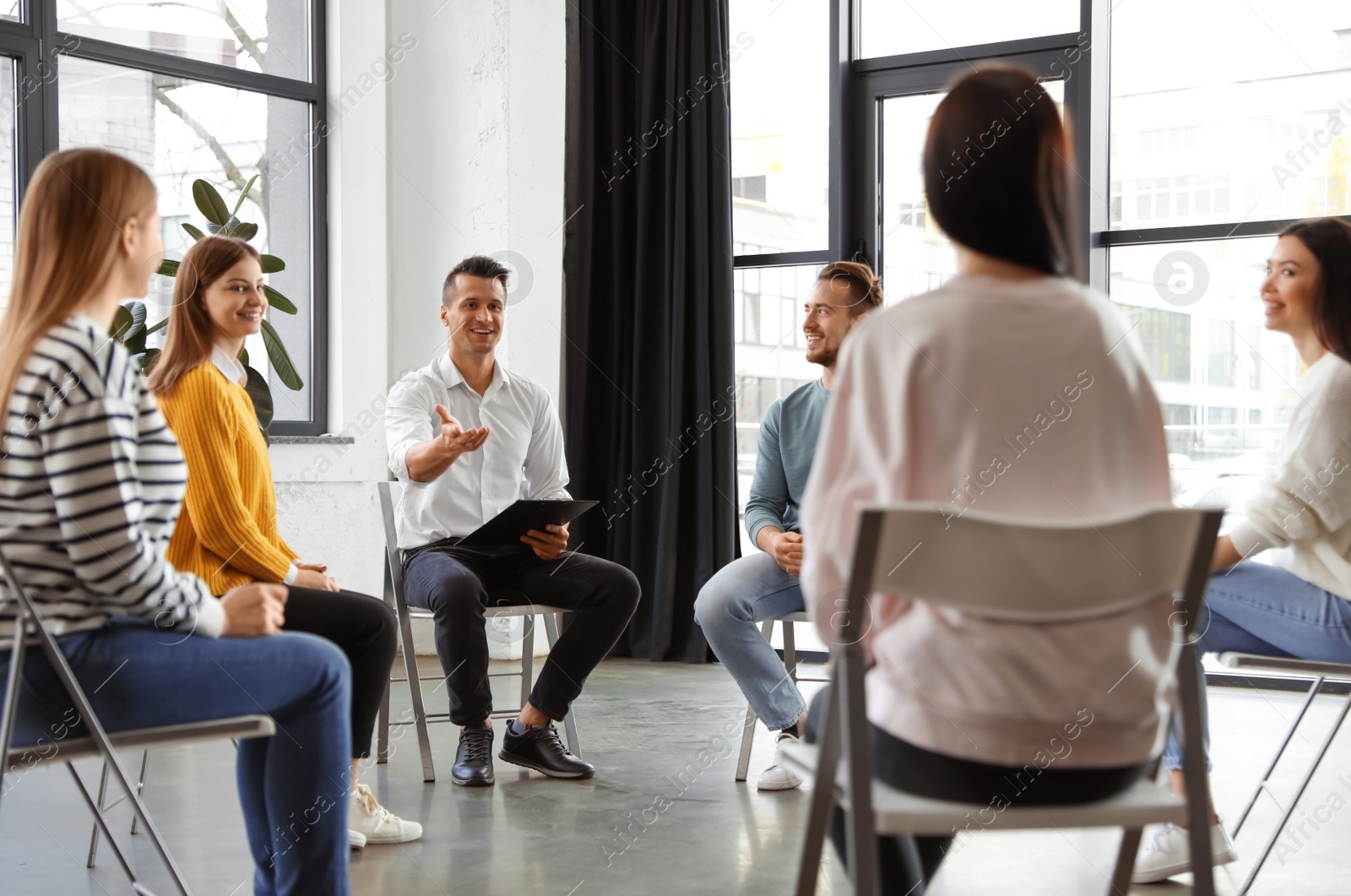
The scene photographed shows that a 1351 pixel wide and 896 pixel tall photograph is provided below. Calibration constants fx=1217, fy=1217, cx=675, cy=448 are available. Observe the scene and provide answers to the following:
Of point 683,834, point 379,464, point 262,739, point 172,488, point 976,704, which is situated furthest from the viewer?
point 379,464

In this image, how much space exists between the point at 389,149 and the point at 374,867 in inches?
129

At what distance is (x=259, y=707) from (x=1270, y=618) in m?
1.58

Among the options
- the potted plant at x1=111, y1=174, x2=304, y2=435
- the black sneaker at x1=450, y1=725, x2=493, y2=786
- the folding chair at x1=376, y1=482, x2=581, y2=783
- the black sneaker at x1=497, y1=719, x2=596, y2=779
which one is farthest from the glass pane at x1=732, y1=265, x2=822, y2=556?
the black sneaker at x1=450, y1=725, x2=493, y2=786

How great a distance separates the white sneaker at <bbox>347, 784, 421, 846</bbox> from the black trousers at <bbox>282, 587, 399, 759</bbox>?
0.19 metres

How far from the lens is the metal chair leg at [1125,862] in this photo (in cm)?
137

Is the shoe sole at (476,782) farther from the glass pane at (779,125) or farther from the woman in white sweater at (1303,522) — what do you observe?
the glass pane at (779,125)

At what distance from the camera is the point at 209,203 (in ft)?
12.7

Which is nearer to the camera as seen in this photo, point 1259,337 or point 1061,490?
point 1061,490

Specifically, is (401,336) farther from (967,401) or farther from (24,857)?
(967,401)

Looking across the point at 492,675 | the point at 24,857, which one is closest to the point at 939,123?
the point at 24,857

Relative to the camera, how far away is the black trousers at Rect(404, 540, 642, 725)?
2.79 metres

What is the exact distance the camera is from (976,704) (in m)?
1.13

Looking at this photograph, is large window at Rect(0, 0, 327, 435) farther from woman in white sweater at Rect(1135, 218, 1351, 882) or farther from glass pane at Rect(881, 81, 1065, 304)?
woman in white sweater at Rect(1135, 218, 1351, 882)

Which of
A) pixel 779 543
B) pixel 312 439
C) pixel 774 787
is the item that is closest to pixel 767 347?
pixel 312 439
